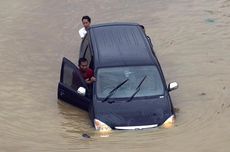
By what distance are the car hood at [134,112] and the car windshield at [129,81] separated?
0.19 m

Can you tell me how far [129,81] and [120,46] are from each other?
3.43 ft

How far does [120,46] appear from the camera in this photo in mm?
12023

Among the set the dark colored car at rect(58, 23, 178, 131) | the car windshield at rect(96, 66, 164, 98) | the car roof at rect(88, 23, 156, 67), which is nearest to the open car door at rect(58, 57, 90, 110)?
the dark colored car at rect(58, 23, 178, 131)

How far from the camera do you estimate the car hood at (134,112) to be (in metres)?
10.8

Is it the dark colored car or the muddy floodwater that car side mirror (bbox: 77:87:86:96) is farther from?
the muddy floodwater

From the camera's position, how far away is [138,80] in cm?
1130

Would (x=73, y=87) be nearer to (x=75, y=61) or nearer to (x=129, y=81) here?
(x=129, y=81)

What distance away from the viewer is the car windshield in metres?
11.2

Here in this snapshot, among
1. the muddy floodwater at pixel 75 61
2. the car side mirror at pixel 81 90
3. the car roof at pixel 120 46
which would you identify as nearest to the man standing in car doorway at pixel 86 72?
the car roof at pixel 120 46

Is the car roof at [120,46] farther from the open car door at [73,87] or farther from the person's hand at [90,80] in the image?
the open car door at [73,87]

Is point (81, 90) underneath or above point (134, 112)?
A: above

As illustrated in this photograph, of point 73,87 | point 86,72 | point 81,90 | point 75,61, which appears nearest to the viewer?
point 81,90

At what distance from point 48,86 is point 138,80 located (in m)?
3.15

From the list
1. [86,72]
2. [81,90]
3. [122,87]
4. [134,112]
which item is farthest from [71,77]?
[134,112]
